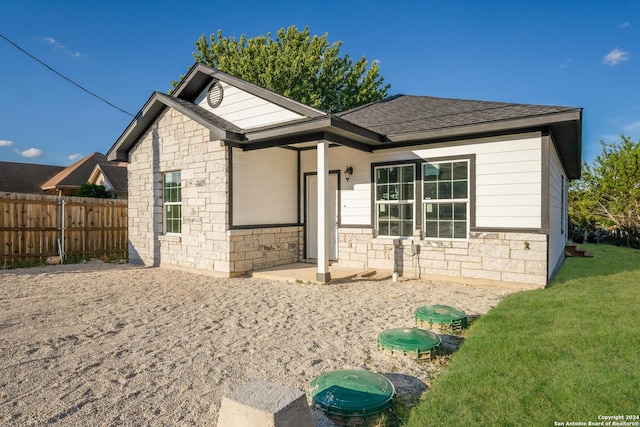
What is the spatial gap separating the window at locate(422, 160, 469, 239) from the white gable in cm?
310

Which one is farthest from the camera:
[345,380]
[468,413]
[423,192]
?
[423,192]

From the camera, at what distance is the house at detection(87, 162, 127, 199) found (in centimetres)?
2216

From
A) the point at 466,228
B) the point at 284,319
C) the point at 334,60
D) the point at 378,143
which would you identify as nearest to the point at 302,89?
the point at 334,60

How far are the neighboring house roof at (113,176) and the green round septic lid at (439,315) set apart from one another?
22490 millimetres

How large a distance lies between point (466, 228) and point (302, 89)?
16.0 m

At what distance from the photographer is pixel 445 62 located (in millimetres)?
13461

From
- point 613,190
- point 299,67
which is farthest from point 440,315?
point 299,67

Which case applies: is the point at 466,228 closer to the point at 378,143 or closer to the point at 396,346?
the point at 378,143

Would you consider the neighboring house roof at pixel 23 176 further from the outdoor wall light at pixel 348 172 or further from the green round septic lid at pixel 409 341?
the green round septic lid at pixel 409 341

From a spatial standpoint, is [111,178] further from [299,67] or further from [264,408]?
[264,408]

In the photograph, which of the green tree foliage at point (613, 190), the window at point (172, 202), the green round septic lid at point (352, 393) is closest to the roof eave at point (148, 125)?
the window at point (172, 202)

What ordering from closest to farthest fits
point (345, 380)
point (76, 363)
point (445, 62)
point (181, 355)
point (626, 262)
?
point (345, 380)
point (76, 363)
point (181, 355)
point (626, 262)
point (445, 62)

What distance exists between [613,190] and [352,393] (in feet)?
64.4

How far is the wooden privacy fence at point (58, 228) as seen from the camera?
31.1 ft
